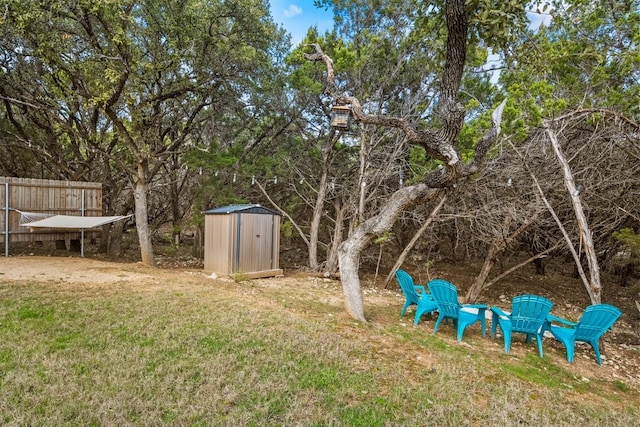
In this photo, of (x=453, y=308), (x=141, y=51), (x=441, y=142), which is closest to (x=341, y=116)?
(x=441, y=142)

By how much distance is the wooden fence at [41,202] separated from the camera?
786 cm

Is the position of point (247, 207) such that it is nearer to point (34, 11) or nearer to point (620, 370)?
point (34, 11)

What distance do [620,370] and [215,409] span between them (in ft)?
13.9

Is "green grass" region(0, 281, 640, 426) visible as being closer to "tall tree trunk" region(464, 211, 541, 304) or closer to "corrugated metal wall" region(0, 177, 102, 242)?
"tall tree trunk" region(464, 211, 541, 304)

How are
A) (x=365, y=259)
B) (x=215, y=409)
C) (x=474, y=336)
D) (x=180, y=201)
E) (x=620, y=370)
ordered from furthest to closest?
(x=180, y=201) → (x=365, y=259) → (x=474, y=336) → (x=620, y=370) → (x=215, y=409)

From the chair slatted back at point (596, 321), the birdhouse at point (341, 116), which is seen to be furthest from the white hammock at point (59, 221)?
the chair slatted back at point (596, 321)

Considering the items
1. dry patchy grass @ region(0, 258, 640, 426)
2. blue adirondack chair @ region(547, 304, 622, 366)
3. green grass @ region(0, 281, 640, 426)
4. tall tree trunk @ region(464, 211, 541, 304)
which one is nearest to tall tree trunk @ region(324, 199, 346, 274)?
tall tree trunk @ region(464, 211, 541, 304)

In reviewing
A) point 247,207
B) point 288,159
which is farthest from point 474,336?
point 288,159

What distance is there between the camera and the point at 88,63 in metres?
6.65

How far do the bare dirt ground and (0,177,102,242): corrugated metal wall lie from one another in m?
1.36

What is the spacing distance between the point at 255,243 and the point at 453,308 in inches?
176

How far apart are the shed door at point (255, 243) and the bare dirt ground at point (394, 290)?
44 centimetres

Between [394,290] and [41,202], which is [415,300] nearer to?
[394,290]

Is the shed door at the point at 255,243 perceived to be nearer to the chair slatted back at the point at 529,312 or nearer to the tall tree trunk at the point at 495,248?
the tall tree trunk at the point at 495,248
